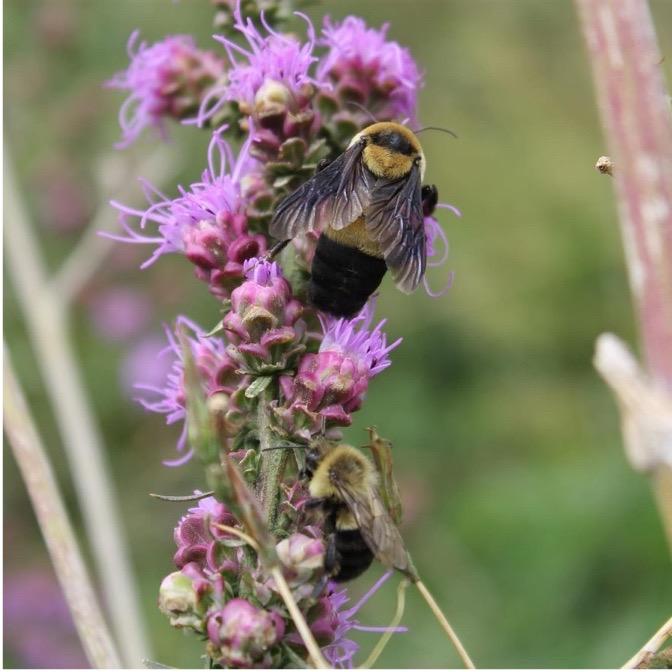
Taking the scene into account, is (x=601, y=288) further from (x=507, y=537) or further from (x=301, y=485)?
(x=301, y=485)

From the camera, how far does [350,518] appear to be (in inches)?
74.0

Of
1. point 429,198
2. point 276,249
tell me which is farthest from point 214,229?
point 429,198

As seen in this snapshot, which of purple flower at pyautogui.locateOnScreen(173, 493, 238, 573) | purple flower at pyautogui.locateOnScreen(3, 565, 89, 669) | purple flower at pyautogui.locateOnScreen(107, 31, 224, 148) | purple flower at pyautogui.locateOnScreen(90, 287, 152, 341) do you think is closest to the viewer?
purple flower at pyautogui.locateOnScreen(173, 493, 238, 573)

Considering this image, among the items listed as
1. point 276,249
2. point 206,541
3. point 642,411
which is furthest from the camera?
point 276,249

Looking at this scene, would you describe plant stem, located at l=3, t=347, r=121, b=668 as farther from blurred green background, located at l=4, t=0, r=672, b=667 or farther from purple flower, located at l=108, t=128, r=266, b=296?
blurred green background, located at l=4, t=0, r=672, b=667

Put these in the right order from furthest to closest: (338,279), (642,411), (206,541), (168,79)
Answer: (168,79) → (338,279) → (206,541) → (642,411)

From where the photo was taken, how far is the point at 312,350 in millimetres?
2199

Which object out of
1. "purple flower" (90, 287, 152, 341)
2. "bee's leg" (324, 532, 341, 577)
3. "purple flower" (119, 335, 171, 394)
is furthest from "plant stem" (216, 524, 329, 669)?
"purple flower" (90, 287, 152, 341)

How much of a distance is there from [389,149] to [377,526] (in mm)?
967

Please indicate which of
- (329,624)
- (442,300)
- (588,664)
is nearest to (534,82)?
(442,300)

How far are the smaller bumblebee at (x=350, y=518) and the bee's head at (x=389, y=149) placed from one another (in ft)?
2.54

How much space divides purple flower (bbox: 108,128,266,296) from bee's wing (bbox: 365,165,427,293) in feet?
0.86

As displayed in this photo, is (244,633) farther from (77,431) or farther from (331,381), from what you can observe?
(77,431)

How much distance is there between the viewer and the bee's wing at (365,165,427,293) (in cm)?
225
